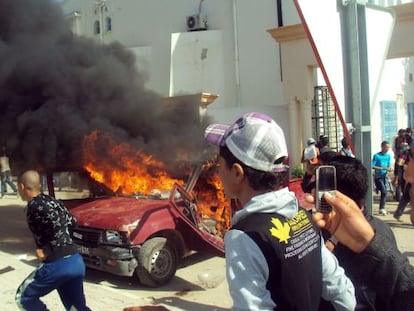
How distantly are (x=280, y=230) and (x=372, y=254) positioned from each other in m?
0.41

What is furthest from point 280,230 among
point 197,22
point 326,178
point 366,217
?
point 197,22

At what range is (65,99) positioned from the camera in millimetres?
9914

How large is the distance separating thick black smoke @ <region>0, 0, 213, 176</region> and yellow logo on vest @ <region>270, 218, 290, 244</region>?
23.0ft

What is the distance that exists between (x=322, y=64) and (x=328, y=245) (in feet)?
2.87

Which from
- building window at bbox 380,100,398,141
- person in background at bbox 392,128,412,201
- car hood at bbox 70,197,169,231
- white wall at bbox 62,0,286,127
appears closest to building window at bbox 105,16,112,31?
white wall at bbox 62,0,286,127

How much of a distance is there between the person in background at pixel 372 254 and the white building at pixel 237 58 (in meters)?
12.2

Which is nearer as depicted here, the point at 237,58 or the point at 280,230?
the point at 280,230

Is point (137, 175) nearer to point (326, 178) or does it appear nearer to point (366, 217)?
point (366, 217)

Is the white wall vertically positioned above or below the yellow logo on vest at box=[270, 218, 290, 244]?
above

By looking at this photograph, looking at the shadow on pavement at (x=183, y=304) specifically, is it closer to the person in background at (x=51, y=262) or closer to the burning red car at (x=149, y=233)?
the burning red car at (x=149, y=233)

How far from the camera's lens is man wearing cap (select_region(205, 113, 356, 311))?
144 cm

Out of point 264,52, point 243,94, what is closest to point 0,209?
point 243,94

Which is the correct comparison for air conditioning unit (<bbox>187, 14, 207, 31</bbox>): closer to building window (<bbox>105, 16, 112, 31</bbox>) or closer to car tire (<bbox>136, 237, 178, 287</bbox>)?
building window (<bbox>105, 16, 112, 31</bbox>)

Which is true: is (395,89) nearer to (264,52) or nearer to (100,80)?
(264,52)
